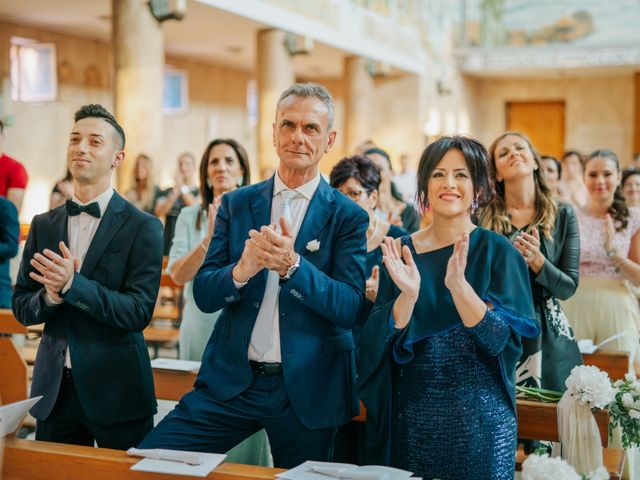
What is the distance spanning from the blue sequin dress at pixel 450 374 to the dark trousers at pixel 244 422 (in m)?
0.28

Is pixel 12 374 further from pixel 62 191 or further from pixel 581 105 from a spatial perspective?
pixel 581 105

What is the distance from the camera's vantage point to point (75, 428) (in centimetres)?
352

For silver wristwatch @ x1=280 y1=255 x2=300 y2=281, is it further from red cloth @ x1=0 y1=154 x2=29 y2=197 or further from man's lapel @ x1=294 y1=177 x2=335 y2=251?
red cloth @ x1=0 y1=154 x2=29 y2=197

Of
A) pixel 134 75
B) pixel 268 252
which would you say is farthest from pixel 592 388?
pixel 134 75

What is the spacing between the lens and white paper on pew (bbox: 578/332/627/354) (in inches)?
207

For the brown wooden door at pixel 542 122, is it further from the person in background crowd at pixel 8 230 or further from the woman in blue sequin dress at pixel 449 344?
the woman in blue sequin dress at pixel 449 344

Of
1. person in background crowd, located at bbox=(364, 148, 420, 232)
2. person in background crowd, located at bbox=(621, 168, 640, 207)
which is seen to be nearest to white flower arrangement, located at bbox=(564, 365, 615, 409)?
person in background crowd, located at bbox=(364, 148, 420, 232)

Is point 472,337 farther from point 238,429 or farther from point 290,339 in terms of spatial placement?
point 238,429

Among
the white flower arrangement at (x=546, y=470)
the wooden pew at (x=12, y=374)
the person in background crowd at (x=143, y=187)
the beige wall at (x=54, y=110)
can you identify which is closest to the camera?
the white flower arrangement at (x=546, y=470)

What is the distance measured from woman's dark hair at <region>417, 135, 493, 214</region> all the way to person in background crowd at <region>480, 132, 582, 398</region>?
1196 mm

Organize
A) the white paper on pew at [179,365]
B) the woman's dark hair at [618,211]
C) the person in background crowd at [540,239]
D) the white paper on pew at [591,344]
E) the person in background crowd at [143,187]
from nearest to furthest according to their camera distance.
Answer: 1. the person in background crowd at [540,239]
2. the white paper on pew at [179,365]
3. the white paper on pew at [591,344]
4. the woman's dark hair at [618,211]
5. the person in background crowd at [143,187]

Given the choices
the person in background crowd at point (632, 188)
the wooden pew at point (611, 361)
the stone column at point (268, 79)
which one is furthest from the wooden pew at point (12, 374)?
the stone column at point (268, 79)

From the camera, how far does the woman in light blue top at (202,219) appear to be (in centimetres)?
507

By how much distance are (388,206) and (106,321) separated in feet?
12.1
